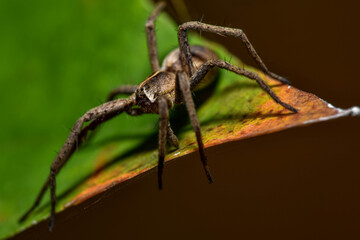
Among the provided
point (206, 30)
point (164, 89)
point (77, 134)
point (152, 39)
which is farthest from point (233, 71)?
point (77, 134)

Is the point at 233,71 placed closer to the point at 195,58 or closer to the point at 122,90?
the point at 195,58

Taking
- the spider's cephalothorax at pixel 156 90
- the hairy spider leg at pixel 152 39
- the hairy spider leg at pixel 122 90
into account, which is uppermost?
the hairy spider leg at pixel 152 39

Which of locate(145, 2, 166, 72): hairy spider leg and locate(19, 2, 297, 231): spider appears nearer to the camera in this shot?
locate(19, 2, 297, 231): spider

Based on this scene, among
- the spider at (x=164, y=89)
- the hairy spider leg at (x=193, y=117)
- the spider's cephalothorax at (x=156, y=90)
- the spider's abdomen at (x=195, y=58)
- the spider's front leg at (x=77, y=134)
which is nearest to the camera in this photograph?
the hairy spider leg at (x=193, y=117)

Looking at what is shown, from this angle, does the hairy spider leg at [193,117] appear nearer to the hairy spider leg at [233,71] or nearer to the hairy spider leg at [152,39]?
the hairy spider leg at [233,71]

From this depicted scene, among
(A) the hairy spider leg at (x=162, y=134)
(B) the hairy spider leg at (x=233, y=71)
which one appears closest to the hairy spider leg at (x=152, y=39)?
(B) the hairy spider leg at (x=233, y=71)

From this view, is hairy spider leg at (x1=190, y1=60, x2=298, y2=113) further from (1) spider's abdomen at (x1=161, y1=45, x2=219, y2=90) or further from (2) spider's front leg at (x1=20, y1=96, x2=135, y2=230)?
(2) spider's front leg at (x1=20, y1=96, x2=135, y2=230)

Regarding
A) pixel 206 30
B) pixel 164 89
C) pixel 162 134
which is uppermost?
pixel 206 30

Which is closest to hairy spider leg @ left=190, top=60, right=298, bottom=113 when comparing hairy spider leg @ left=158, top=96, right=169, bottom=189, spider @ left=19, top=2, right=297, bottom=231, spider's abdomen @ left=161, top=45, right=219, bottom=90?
spider @ left=19, top=2, right=297, bottom=231

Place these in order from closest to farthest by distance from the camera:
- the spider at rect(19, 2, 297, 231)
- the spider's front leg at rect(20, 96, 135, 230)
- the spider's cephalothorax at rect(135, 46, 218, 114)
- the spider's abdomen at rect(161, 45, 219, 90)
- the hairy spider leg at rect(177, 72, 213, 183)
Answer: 1. the hairy spider leg at rect(177, 72, 213, 183)
2. the spider at rect(19, 2, 297, 231)
3. the spider's front leg at rect(20, 96, 135, 230)
4. the spider's cephalothorax at rect(135, 46, 218, 114)
5. the spider's abdomen at rect(161, 45, 219, 90)
